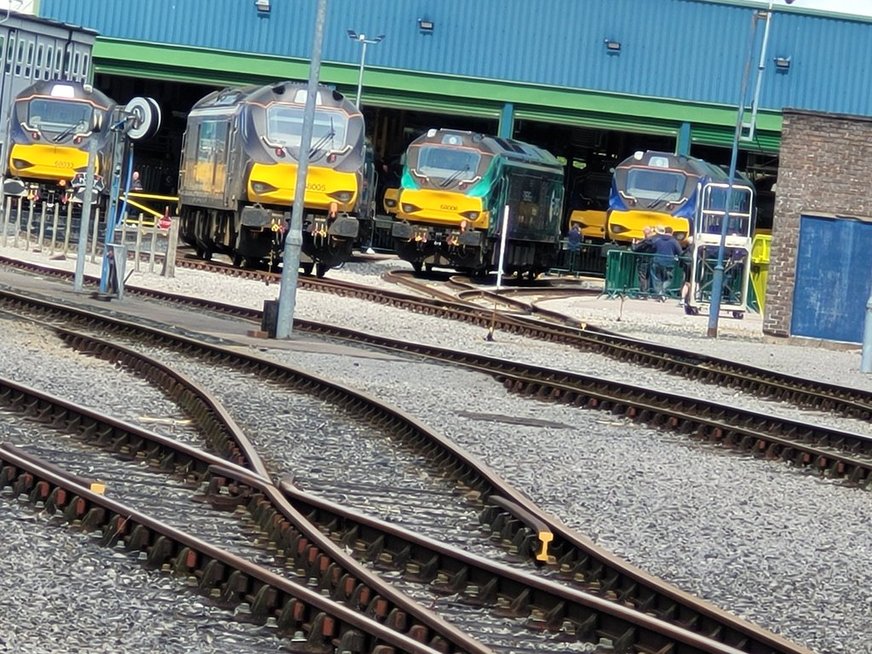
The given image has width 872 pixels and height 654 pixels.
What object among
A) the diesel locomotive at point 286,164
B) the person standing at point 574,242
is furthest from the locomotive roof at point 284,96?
the person standing at point 574,242

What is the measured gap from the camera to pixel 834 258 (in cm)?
2753

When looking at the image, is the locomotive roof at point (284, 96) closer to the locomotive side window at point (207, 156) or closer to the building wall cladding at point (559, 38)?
the locomotive side window at point (207, 156)

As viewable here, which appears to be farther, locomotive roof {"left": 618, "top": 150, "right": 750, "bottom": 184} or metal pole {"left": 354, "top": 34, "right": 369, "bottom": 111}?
metal pole {"left": 354, "top": 34, "right": 369, "bottom": 111}

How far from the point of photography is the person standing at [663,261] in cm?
3469

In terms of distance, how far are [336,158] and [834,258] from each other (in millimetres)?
9227

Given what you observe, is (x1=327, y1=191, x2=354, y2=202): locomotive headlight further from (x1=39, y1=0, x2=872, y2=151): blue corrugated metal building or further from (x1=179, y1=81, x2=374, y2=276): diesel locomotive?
(x1=39, y1=0, x2=872, y2=151): blue corrugated metal building

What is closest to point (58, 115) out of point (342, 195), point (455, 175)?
point (455, 175)

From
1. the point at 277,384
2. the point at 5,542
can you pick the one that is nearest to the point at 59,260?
the point at 277,384

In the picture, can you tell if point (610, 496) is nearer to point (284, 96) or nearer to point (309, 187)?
point (309, 187)

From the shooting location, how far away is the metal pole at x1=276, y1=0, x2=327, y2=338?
20141 mm

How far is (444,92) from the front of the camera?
53.1 metres

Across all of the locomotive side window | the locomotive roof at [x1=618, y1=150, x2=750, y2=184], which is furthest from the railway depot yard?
the locomotive roof at [x1=618, y1=150, x2=750, y2=184]

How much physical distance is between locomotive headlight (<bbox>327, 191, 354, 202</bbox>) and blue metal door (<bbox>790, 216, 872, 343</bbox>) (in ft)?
27.8

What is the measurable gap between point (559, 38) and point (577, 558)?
47663mm
